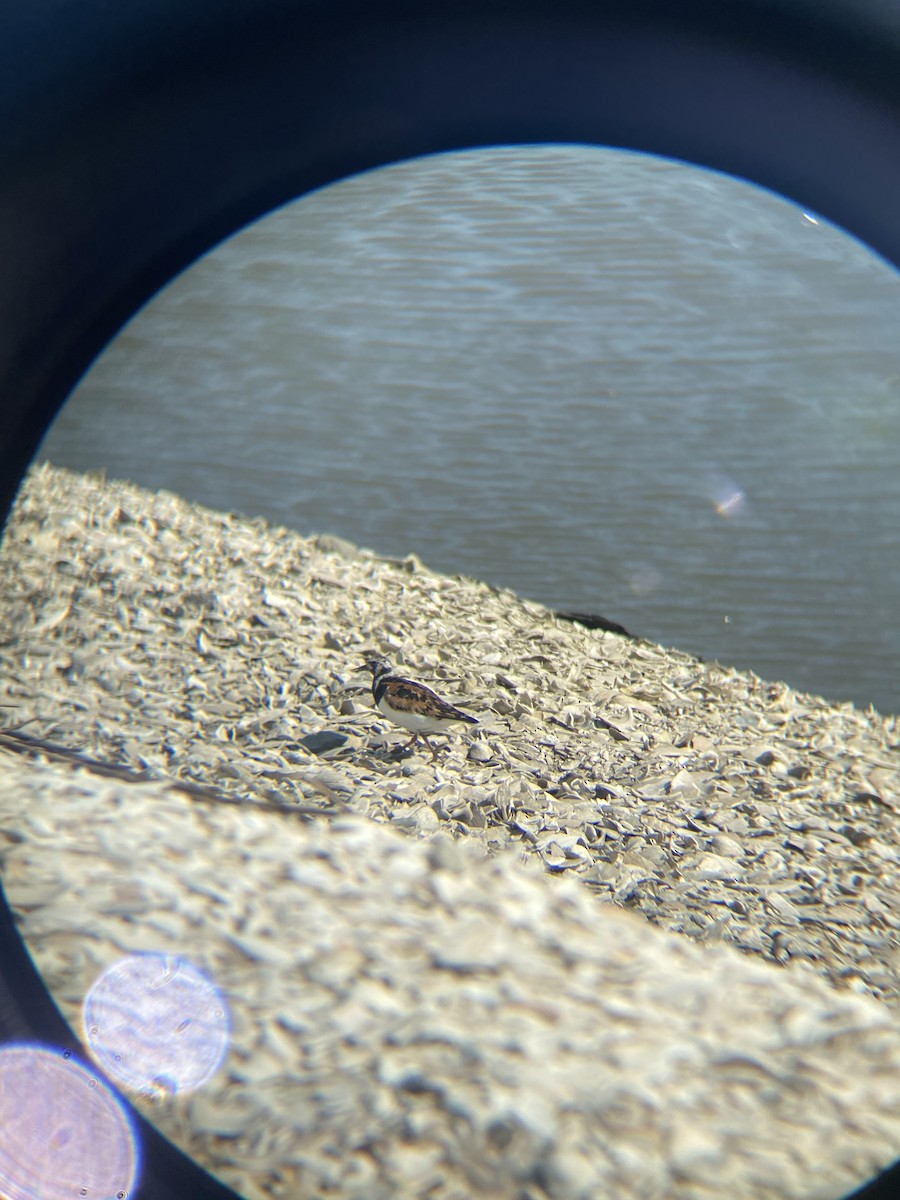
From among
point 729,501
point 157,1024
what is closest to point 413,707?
point 157,1024

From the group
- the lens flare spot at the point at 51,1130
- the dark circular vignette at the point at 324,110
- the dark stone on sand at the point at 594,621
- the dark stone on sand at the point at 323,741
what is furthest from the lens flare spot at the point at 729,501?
the lens flare spot at the point at 51,1130

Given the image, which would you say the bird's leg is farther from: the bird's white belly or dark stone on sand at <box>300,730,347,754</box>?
dark stone on sand at <box>300,730,347,754</box>

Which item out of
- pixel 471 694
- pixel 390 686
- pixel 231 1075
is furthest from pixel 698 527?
pixel 231 1075

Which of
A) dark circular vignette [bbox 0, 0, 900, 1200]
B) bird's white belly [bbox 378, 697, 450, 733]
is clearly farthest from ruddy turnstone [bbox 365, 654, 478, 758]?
dark circular vignette [bbox 0, 0, 900, 1200]

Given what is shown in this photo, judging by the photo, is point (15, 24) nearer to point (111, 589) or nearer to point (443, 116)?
point (443, 116)

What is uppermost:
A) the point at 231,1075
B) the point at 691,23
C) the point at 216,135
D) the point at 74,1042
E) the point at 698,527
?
the point at 691,23

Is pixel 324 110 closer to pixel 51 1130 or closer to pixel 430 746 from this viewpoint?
pixel 51 1130
